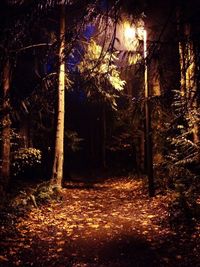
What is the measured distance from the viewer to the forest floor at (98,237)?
679cm

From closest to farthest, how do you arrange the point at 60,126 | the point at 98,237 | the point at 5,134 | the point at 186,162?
the point at 98,237 < the point at 186,162 < the point at 5,134 < the point at 60,126

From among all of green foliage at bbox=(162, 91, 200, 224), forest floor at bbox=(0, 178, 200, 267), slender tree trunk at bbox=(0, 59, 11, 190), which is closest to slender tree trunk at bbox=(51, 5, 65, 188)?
slender tree trunk at bbox=(0, 59, 11, 190)

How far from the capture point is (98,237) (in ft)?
27.5

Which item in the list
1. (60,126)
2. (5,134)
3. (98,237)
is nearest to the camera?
(98,237)

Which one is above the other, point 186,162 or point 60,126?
point 60,126

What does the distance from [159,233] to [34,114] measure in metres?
12.4

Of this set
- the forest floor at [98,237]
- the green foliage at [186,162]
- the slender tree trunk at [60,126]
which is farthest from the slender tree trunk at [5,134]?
the green foliage at [186,162]

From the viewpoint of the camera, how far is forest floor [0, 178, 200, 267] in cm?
679

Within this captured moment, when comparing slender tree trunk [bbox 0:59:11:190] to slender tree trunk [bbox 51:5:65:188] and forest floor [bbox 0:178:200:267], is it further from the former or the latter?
forest floor [bbox 0:178:200:267]

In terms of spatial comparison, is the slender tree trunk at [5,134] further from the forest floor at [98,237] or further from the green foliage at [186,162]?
the green foliage at [186,162]

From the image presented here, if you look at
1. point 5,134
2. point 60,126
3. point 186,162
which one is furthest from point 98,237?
point 60,126

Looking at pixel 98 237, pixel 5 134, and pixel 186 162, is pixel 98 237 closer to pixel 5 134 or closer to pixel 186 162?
pixel 186 162

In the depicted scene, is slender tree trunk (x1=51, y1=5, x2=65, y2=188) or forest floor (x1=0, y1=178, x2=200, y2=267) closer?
forest floor (x1=0, y1=178, x2=200, y2=267)

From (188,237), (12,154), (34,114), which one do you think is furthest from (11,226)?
(34,114)
